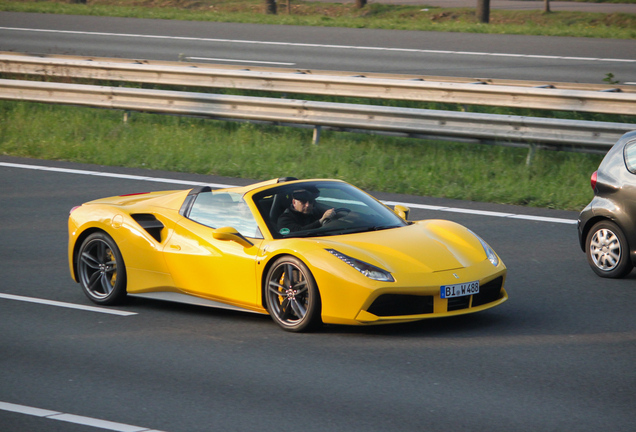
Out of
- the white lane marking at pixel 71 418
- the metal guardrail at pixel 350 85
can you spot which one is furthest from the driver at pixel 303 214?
the metal guardrail at pixel 350 85

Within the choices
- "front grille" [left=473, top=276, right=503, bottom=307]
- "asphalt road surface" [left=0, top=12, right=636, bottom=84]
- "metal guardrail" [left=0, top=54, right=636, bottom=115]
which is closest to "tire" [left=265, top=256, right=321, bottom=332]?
"front grille" [left=473, top=276, right=503, bottom=307]

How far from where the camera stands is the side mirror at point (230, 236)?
7.18 m

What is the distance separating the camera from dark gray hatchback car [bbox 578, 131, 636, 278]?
330 inches

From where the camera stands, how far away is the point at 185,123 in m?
16.6

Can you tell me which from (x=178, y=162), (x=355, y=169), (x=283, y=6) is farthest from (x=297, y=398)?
(x=283, y=6)

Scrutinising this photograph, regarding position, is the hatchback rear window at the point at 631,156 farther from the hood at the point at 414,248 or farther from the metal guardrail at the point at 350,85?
the metal guardrail at the point at 350,85

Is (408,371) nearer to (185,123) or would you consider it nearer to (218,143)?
(218,143)

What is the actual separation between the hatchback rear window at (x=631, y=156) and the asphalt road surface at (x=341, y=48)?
11.7m

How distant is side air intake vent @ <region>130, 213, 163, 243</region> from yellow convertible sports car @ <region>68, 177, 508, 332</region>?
10 mm

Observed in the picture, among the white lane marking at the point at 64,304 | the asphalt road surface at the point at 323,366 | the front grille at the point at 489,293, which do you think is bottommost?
the white lane marking at the point at 64,304

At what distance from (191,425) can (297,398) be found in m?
0.74

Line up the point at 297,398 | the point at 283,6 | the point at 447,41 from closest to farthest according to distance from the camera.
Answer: the point at 297,398 → the point at 447,41 → the point at 283,6

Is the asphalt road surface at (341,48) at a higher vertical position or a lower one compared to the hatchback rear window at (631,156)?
higher

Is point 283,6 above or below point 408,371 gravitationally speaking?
above
